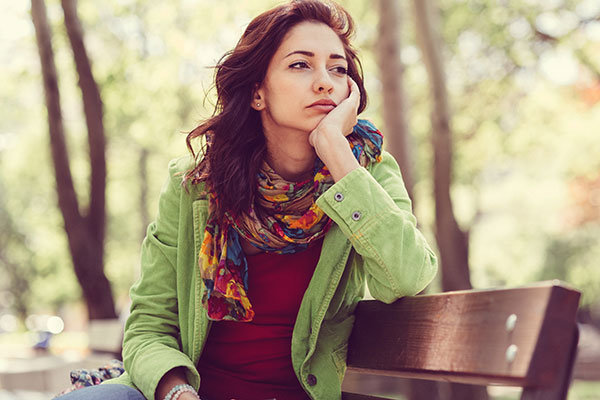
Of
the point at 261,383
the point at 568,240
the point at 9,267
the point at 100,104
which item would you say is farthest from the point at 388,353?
the point at 9,267

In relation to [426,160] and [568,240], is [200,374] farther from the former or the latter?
[568,240]

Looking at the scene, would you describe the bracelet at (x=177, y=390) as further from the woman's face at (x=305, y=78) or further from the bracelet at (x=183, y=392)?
the woman's face at (x=305, y=78)

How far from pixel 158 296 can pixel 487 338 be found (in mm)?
1281

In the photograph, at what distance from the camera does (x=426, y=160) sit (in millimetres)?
16641

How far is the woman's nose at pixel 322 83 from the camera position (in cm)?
247

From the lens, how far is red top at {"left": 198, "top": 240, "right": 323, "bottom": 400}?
2.46m

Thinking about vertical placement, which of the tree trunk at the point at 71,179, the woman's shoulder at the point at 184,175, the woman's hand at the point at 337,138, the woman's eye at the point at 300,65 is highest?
the woman's eye at the point at 300,65

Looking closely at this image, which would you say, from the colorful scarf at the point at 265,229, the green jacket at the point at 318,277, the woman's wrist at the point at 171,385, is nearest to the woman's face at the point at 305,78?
the colorful scarf at the point at 265,229

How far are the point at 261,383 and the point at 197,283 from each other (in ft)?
1.29

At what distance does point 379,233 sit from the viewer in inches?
82.1

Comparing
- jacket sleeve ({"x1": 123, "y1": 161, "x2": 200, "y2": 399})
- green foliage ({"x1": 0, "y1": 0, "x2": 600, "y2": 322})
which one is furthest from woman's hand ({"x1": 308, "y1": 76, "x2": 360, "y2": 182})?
green foliage ({"x1": 0, "y1": 0, "x2": 600, "y2": 322})

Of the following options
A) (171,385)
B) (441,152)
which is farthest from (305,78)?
(441,152)

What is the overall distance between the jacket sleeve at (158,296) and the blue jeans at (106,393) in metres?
0.12

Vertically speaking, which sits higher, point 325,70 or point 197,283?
point 325,70
